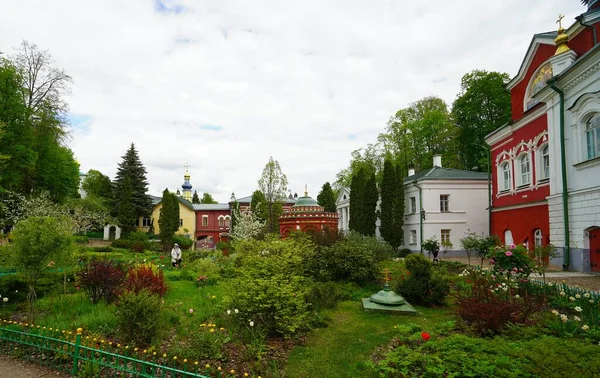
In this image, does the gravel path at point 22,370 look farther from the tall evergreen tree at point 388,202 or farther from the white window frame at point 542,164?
the tall evergreen tree at point 388,202

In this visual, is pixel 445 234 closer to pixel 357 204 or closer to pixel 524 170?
pixel 357 204

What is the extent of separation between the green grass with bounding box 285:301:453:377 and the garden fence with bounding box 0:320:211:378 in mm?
1489

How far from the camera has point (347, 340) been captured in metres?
6.48

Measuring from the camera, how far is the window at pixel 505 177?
19859mm

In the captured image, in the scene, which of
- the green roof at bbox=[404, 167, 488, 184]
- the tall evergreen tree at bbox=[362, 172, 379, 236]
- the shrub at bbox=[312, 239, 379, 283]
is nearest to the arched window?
the green roof at bbox=[404, 167, 488, 184]

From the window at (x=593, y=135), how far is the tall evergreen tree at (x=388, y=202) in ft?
47.8

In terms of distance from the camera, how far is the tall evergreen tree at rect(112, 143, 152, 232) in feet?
123

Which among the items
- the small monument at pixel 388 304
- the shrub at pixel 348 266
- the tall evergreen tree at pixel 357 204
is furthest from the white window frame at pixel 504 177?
the small monument at pixel 388 304

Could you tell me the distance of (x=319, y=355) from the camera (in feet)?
18.8

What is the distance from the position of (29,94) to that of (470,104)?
36.3 metres

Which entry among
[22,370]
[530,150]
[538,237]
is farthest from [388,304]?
[530,150]

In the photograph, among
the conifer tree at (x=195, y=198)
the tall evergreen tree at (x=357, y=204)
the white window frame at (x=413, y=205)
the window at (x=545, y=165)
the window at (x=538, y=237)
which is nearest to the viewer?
the window at (x=545, y=165)

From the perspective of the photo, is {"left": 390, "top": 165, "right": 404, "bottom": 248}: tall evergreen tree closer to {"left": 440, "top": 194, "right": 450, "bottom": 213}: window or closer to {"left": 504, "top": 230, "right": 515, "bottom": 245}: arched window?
{"left": 440, "top": 194, "right": 450, "bottom": 213}: window

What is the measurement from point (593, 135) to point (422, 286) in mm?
9901
